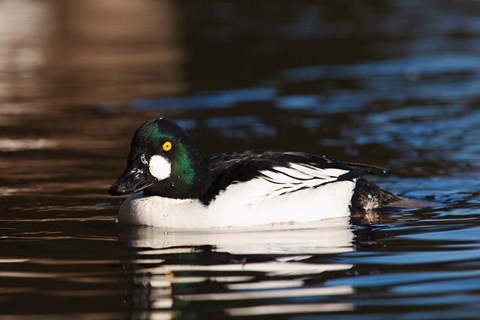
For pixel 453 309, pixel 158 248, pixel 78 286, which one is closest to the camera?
pixel 453 309

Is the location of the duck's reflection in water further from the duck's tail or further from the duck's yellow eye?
the duck's yellow eye

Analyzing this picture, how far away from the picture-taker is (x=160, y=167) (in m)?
9.68

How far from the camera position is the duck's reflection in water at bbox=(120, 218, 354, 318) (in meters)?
7.13

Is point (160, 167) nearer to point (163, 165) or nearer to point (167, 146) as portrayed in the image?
point (163, 165)

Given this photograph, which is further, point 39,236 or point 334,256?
point 39,236

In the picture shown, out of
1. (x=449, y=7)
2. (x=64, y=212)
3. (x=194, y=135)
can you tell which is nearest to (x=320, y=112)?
(x=194, y=135)

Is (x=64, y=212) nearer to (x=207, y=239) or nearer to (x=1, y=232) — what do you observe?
(x=1, y=232)

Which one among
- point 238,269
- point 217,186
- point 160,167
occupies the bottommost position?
point 238,269

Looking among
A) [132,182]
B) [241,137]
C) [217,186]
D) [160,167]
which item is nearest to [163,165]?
[160,167]

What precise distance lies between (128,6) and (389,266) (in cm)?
2300

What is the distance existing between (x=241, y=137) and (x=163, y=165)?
4612 millimetres

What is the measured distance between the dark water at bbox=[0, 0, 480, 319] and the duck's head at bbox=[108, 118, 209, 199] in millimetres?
406

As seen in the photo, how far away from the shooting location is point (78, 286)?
769 cm

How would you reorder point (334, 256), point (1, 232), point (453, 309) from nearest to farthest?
point (453, 309), point (334, 256), point (1, 232)
